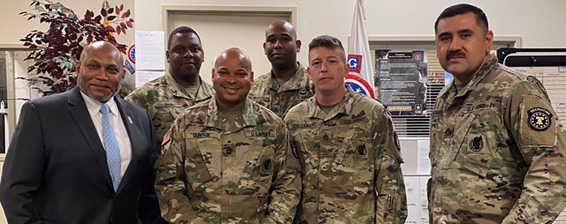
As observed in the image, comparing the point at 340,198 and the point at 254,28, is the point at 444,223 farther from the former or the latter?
the point at 254,28

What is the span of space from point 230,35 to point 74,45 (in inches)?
51.3

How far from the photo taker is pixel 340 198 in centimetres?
194

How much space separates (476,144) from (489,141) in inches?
2.0

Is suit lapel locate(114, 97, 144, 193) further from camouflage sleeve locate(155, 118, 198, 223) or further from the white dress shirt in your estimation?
camouflage sleeve locate(155, 118, 198, 223)

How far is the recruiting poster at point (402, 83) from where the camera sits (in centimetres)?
377

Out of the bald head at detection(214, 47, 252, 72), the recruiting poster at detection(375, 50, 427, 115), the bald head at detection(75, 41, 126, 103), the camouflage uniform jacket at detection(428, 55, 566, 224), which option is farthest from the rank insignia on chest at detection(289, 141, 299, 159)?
the recruiting poster at detection(375, 50, 427, 115)

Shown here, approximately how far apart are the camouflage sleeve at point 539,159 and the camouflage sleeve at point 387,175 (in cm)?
55

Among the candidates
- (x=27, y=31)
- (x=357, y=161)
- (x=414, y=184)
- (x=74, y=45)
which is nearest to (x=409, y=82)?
(x=414, y=184)

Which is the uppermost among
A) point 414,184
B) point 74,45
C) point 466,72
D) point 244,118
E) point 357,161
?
point 74,45

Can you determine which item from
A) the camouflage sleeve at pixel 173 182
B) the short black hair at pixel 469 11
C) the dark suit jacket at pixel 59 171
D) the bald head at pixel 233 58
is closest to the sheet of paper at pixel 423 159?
the short black hair at pixel 469 11

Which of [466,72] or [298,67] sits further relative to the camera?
[298,67]

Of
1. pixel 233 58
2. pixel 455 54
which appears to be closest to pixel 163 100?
pixel 233 58

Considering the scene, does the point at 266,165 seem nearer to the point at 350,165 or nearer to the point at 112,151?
the point at 350,165

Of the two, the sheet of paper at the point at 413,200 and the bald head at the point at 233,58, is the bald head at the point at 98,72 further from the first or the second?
the sheet of paper at the point at 413,200
